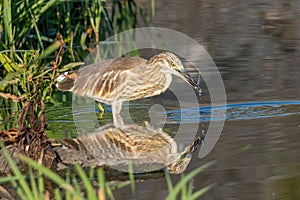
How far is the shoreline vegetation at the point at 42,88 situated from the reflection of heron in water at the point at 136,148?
22cm

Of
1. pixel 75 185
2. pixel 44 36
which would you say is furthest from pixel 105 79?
pixel 75 185

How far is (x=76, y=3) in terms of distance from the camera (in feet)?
38.1

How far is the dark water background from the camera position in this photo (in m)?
5.41

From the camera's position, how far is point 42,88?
7.27 meters

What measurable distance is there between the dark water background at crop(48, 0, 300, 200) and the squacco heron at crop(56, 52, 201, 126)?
1.06 feet

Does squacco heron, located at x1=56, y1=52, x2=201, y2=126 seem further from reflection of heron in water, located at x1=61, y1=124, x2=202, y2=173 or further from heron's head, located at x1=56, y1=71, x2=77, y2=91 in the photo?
reflection of heron in water, located at x1=61, y1=124, x2=202, y2=173

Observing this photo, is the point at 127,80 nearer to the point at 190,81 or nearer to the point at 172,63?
the point at 172,63

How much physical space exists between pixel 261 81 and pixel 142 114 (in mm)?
1634

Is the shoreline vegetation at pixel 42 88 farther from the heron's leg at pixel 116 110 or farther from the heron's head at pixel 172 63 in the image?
the heron's head at pixel 172 63

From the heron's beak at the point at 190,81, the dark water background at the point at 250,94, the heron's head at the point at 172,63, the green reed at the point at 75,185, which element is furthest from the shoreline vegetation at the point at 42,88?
the heron's beak at the point at 190,81

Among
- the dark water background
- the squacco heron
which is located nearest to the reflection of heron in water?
the dark water background

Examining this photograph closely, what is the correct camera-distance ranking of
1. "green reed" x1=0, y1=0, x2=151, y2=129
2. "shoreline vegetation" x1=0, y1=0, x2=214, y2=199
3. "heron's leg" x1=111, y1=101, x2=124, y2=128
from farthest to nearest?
"heron's leg" x1=111, y1=101, x2=124, y2=128
"green reed" x1=0, y1=0, x2=151, y2=129
"shoreline vegetation" x1=0, y1=0, x2=214, y2=199

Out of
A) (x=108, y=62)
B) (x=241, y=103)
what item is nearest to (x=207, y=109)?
(x=241, y=103)

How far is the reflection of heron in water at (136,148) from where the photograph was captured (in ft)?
19.6
